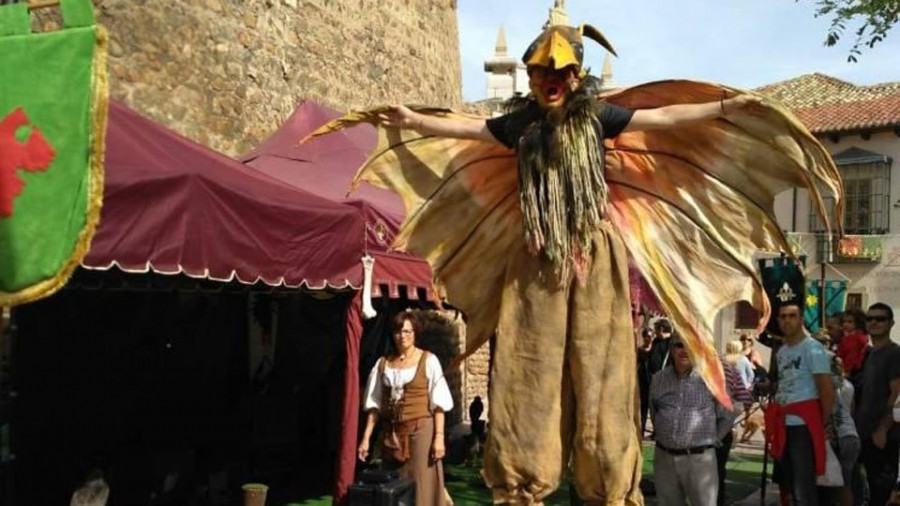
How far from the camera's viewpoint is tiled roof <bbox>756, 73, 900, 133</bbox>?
2666cm

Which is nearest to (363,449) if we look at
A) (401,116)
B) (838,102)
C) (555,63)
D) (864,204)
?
(401,116)

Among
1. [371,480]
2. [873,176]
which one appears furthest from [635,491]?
[873,176]

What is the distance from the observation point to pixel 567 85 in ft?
10.2

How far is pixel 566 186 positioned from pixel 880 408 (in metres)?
4.29

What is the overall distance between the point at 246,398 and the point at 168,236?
4415 mm

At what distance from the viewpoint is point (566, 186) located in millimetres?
3066

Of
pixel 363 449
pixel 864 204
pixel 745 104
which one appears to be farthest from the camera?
pixel 864 204

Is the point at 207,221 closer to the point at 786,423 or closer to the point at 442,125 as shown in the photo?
the point at 442,125

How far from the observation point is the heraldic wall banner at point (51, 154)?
262 centimetres

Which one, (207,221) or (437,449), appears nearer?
(207,221)

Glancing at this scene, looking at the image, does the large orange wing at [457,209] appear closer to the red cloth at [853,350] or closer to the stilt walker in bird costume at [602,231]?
the stilt walker in bird costume at [602,231]

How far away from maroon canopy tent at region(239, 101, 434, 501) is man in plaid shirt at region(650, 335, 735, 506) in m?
1.55

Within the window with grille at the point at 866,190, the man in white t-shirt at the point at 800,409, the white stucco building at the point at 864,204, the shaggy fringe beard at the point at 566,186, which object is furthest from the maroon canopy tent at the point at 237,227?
the window with grille at the point at 866,190

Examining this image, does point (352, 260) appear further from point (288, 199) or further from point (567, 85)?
point (567, 85)
